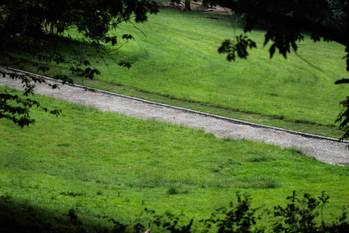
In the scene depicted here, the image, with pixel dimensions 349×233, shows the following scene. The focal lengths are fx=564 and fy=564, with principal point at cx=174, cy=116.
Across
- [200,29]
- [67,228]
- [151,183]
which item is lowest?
[151,183]

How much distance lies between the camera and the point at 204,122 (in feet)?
87.7

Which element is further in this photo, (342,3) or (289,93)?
(289,93)

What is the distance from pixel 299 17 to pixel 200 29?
49.8 meters

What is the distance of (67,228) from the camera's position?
10727 millimetres

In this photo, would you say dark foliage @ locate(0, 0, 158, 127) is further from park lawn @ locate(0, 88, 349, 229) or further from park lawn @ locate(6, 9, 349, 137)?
park lawn @ locate(6, 9, 349, 137)

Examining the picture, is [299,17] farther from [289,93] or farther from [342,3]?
[289,93]

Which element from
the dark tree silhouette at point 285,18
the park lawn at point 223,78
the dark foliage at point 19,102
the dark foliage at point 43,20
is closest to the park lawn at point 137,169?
the dark foliage at point 19,102

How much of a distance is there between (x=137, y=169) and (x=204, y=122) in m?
7.37

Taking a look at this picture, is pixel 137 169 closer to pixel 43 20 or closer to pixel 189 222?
pixel 189 222

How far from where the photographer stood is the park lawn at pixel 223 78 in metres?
30.1

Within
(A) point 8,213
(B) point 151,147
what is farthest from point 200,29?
(A) point 8,213

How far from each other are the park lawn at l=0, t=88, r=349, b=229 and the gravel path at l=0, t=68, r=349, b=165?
87cm

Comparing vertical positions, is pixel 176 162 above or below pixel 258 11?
below

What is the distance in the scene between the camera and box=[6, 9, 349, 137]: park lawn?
98.6 ft
